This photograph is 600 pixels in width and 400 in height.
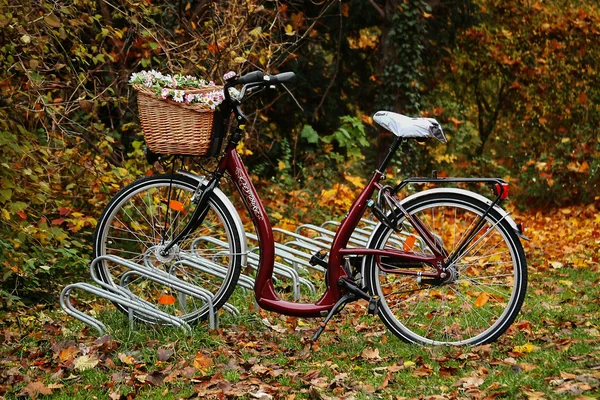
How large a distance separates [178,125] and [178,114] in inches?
2.2

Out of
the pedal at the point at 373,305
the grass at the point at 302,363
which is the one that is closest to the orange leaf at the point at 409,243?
the pedal at the point at 373,305

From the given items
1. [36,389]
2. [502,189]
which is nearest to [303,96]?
[502,189]

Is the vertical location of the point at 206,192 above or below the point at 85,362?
above

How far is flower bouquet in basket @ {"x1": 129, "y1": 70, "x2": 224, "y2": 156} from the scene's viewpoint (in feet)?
13.8

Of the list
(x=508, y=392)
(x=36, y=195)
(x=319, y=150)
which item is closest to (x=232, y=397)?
(x=508, y=392)

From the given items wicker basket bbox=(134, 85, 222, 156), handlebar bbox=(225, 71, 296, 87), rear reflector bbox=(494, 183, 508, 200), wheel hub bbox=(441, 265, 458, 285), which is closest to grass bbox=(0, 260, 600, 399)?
wheel hub bbox=(441, 265, 458, 285)

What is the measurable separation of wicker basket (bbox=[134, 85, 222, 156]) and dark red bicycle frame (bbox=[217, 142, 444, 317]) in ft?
0.64

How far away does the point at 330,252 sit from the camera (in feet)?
14.1

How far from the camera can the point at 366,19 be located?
12773mm

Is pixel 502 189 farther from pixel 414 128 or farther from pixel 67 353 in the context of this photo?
pixel 67 353

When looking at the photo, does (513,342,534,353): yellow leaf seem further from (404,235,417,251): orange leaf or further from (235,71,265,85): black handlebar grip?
(235,71,265,85): black handlebar grip

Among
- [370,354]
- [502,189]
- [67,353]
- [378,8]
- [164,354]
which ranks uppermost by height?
[378,8]

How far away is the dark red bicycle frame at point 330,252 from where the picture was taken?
417cm

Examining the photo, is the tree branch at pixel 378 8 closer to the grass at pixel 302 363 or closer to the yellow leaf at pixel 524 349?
the grass at pixel 302 363
